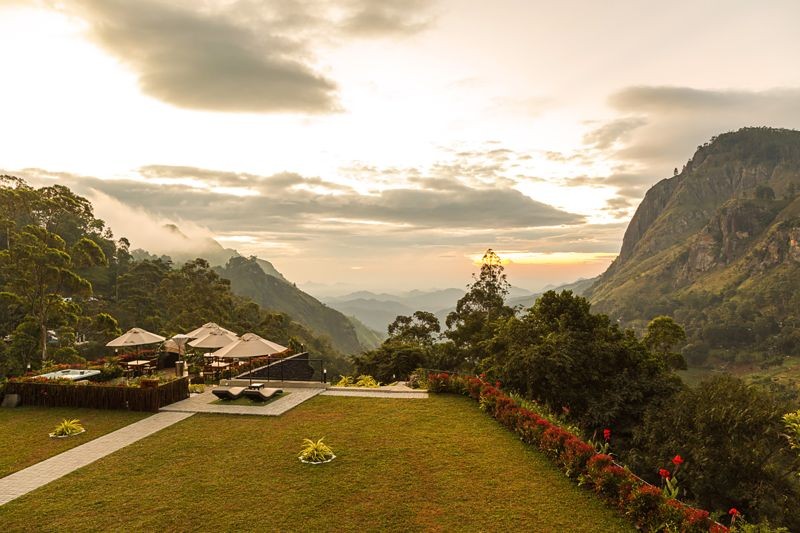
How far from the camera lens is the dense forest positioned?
3080 cm

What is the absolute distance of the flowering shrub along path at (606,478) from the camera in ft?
24.9

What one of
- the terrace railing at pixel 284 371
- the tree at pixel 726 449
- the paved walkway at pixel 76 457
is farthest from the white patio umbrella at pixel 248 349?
the tree at pixel 726 449

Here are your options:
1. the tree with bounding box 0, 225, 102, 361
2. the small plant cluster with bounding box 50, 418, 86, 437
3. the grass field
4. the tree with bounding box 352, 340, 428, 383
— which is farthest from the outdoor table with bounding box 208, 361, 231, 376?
the grass field

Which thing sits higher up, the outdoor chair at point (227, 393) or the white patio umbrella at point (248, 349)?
the white patio umbrella at point (248, 349)

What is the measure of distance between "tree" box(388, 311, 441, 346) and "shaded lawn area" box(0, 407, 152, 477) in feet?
103

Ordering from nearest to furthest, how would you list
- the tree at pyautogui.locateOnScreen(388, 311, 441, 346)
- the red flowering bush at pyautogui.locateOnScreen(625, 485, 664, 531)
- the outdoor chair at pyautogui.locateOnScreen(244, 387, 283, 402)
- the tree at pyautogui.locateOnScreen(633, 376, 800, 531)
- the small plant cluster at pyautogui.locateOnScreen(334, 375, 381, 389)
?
the red flowering bush at pyautogui.locateOnScreen(625, 485, 664, 531)
the tree at pyautogui.locateOnScreen(633, 376, 800, 531)
the outdoor chair at pyautogui.locateOnScreen(244, 387, 283, 402)
the small plant cluster at pyautogui.locateOnScreen(334, 375, 381, 389)
the tree at pyautogui.locateOnScreen(388, 311, 441, 346)

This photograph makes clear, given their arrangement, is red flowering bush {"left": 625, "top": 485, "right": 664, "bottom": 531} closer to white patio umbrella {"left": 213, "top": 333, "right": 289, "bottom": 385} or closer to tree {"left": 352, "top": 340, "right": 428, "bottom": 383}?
white patio umbrella {"left": 213, "top": 333, "right": 289, "bottom": 385}

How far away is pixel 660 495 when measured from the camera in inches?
318

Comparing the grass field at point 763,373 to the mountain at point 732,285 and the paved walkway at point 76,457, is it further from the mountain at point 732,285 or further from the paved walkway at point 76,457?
the paved walkway at point 76,457

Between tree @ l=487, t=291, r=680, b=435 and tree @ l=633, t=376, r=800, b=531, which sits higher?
tree @ l=487, t=291, r=680, b=435

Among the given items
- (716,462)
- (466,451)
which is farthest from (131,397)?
(716,462)

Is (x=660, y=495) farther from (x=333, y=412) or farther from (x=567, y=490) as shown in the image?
(x=333, y=412)

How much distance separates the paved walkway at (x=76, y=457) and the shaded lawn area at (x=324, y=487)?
1.22 feet

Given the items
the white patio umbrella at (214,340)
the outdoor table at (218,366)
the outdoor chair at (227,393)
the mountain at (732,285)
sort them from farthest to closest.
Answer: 1. the mountain at (732,285)
2. the outdoor table at (218,366)
3. the white patio umbrella at (214,340)
4. the outdoor chair at (227,393)
